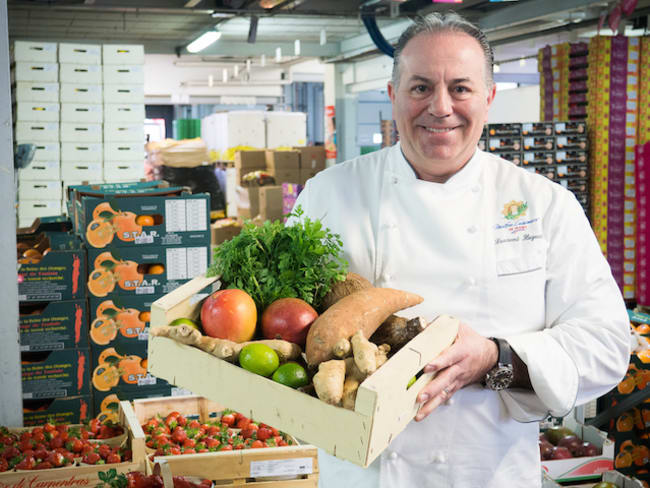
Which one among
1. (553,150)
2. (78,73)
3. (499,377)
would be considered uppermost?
(78,73)

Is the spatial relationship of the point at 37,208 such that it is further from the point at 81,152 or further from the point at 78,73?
the point at 78,73

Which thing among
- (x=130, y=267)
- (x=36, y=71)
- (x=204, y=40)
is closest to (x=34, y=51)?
(x=36, y=71)

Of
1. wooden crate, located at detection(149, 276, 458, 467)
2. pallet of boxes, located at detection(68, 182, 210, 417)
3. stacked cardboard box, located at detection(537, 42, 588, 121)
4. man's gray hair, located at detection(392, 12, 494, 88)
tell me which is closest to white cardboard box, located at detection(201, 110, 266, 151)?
stacked cardboard box, located at detection(537, 42, 588, 121)

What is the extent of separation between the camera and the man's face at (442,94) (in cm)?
162

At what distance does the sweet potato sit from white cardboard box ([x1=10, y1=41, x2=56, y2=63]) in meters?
7.17

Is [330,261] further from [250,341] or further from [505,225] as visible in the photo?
[505,225]

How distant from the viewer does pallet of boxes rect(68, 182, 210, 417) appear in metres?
3.69

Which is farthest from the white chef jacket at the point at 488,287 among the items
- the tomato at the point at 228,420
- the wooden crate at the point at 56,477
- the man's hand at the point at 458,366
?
the tomato at the point at 228,420

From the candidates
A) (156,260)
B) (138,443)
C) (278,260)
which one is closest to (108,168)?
(156,260)

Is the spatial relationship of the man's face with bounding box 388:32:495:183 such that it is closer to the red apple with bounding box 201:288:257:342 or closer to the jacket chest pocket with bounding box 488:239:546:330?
the jacket chest pocket with bounding box 488:239:546:330

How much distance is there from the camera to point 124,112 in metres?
8.10

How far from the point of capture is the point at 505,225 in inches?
69.6

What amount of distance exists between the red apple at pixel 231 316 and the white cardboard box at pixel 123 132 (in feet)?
23.0

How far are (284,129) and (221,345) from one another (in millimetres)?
12888
